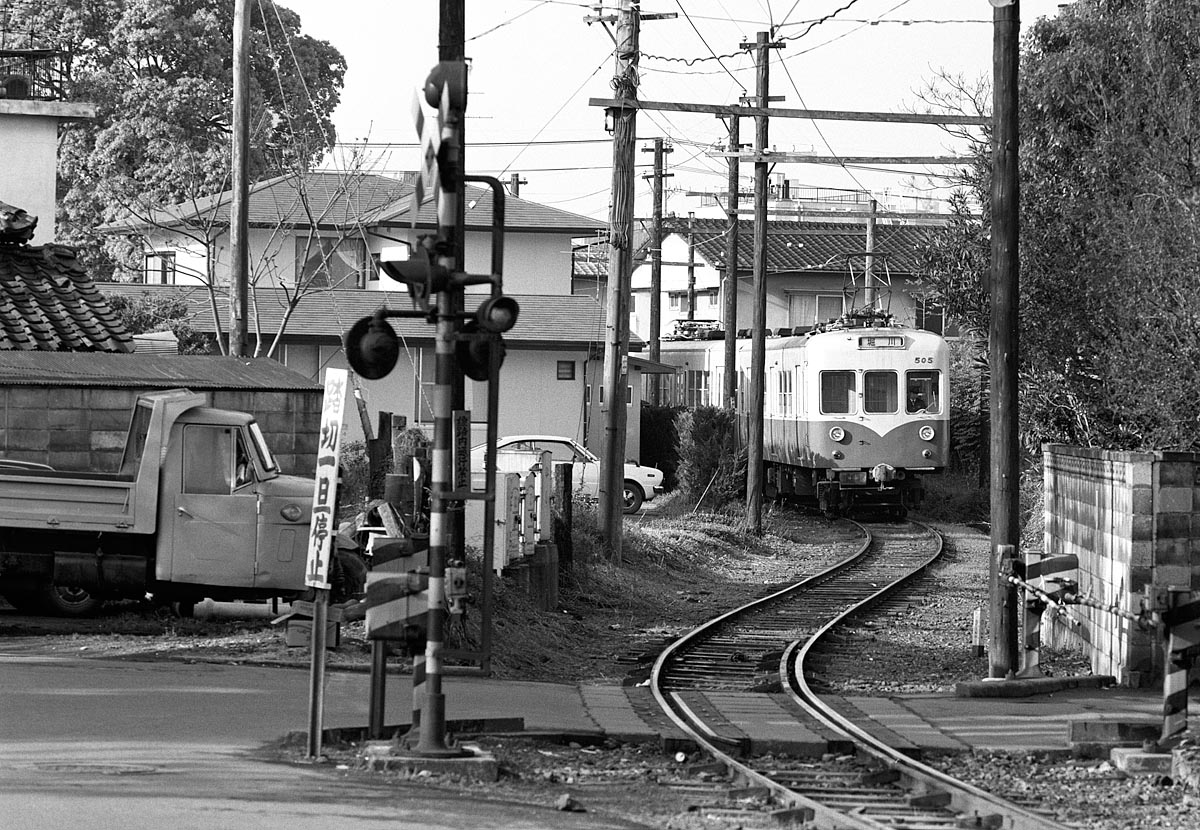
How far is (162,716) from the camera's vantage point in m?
10.2

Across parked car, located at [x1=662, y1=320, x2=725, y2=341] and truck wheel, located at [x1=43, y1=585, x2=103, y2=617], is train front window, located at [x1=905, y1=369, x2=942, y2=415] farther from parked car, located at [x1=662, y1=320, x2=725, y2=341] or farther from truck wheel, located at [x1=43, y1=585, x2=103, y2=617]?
truck wheel, located at [x1=43, y1=585, x2=103, y2=617]

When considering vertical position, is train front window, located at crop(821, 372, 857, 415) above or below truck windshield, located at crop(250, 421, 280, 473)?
above

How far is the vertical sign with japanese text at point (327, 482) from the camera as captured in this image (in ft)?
29.5

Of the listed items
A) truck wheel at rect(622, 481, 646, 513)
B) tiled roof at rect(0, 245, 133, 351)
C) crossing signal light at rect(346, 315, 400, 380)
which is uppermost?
tiled roof at rect(0, 245, 133, 351)

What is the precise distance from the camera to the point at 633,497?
110 ft

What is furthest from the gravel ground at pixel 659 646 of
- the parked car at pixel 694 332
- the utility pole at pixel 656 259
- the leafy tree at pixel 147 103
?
the leafy tree at pixel 147 103

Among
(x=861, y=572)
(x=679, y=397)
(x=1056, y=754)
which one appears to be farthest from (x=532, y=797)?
(x=679, y=397)

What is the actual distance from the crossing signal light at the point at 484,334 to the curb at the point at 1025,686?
5461mm

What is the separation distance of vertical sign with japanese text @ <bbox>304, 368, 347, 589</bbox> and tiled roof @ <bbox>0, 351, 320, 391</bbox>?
8.12m

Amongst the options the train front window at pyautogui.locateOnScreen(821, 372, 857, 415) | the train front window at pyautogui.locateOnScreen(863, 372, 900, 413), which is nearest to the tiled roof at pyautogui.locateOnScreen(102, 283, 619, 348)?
the train front window at pyautogui.locateOnScreen(821, 372, 857, 415)

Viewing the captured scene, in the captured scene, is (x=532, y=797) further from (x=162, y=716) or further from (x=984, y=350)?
(x=984, y=350)

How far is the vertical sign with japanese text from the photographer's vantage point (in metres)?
8.98

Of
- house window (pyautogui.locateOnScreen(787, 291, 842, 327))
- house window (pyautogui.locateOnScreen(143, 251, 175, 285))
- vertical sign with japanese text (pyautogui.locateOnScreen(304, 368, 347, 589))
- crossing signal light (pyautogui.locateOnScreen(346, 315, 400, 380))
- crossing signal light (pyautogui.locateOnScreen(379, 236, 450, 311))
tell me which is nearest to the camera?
crossing signal light (pyautogui.locateOnScreen(379, 236, 450, 311))

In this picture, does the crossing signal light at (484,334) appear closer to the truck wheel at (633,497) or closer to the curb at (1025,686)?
the curb at (1025,686)
